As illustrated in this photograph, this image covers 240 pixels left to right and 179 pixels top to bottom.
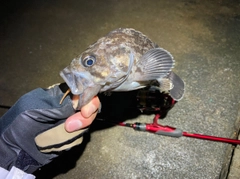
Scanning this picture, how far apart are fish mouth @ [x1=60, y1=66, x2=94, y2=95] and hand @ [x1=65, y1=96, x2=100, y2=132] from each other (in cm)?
12

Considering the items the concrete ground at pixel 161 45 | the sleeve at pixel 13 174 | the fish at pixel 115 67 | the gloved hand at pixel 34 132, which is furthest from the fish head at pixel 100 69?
the concrete ground at pixel 161 45

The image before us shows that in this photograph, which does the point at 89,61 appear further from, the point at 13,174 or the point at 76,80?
the point at 13,174

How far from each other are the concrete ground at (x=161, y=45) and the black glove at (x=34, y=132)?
0.58 m

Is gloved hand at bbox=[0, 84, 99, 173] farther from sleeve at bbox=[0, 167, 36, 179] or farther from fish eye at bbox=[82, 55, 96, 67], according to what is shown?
fish eye at bbox=[82, 55, 96, 67]

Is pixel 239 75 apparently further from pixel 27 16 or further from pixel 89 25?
pixel 27 16

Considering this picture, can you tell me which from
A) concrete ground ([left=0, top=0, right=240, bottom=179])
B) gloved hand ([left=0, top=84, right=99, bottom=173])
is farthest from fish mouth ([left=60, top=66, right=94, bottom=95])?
concrete ground ([left=0, top=0, right=240, bottom=179])

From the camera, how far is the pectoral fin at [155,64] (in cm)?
133

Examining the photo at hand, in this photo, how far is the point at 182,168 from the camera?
200 centimetres

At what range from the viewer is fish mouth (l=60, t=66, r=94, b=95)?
1290 mm

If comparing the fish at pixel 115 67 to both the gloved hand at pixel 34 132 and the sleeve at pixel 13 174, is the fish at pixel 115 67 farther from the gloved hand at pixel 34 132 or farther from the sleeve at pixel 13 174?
the sleeve at pixel 13 174

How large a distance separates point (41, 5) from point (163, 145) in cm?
293

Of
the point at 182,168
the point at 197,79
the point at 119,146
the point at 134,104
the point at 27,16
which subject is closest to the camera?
the point at 182,168

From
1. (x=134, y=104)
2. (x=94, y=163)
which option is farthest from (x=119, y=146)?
(x=134, y=104)

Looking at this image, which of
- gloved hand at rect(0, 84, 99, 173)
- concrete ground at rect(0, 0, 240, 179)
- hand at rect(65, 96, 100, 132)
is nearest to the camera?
hand at rect(65, 96, 100, 132)
